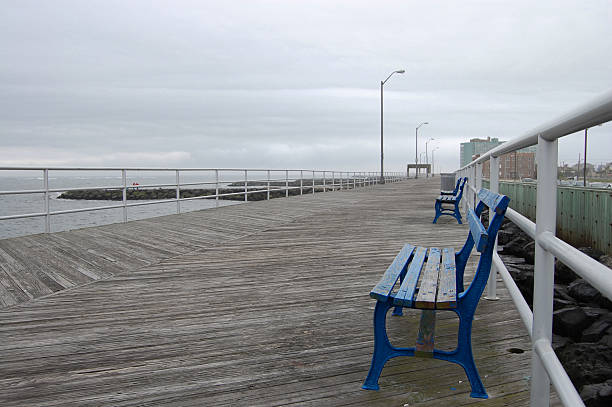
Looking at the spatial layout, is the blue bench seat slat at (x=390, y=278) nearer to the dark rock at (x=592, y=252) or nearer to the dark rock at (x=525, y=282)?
the dark rock at (x=525, y=282)

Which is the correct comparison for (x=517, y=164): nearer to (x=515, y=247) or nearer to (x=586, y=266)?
Answer: (x=586, y=266)

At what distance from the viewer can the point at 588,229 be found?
810 cm

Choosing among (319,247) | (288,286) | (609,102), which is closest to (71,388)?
(288,286)

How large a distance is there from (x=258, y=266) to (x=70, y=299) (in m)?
1.86

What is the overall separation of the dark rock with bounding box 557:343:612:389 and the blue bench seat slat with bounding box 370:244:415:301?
1035 millimetres

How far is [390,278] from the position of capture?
8.02 ft

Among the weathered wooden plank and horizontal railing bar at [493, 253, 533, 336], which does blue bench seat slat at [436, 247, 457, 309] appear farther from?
horizontal railing bar at [493, 253, 533, 336]

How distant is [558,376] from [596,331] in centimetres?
225

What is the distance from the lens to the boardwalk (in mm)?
2270

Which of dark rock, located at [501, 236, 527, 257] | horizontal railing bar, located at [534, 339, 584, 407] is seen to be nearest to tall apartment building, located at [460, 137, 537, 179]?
horizontal railing bar, located at [534, 339, 584, 407]

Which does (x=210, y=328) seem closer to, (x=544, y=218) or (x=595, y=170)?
(x=544, y=218)

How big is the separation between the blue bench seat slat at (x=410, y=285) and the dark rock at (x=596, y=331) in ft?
4.24

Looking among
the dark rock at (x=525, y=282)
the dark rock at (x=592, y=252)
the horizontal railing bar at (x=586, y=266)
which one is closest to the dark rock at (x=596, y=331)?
the dark rock at (x=525, y=282)

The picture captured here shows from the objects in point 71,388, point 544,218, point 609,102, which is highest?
point 609,102
